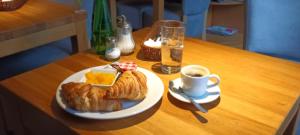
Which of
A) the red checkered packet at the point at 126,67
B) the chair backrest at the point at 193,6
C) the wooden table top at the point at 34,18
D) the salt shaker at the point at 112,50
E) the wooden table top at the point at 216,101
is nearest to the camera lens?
the wooden table top at the point at 216,101

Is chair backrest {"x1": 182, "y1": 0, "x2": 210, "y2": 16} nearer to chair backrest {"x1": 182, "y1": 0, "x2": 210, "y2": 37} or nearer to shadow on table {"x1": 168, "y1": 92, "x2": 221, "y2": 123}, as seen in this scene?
chair backrest {"x1": 182, "y1": 0, "x2": 210, "y2": 37}

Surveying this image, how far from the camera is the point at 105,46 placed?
1.15m

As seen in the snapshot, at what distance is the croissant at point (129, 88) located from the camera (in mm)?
788

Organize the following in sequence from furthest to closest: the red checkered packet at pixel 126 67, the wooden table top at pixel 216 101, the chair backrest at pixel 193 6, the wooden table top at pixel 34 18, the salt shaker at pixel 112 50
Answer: the chair backrest at pixel 193 6 < the wooden table top at pixel 34 18 < the salt shaker at pixel 112 50 < the red checkered packet at pixel 126 67 < the wooden table top at pixel 216 101

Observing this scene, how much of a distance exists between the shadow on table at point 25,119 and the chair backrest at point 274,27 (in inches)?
44.0

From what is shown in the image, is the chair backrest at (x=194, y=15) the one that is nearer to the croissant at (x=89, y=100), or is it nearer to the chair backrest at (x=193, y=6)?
the chair backrest at (x=193, y=6)

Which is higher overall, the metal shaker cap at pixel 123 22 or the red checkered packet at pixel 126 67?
the metal shaker cap at pixel 123 22

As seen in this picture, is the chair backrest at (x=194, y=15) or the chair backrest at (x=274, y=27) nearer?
the chair backrest at (x=274, y=27)

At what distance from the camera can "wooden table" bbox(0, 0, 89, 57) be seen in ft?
4.65

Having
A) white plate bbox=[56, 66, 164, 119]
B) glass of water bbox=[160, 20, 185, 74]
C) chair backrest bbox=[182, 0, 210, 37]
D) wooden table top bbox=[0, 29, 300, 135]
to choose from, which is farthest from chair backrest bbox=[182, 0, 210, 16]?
white plate bbox=[56, 66, 164, 119]

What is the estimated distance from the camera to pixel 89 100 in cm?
77

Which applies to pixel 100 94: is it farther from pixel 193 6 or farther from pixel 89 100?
pixel 193 6

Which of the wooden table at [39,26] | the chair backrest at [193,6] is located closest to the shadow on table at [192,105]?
the wooden table at [39,26]

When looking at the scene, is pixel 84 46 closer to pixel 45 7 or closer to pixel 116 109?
pixel 45 7
